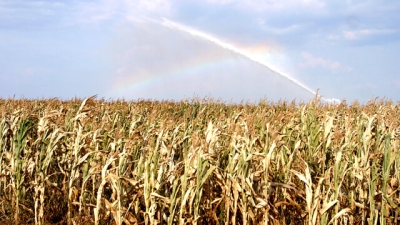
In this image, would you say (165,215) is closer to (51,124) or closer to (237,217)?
(237,217)

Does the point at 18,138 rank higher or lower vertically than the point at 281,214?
higher

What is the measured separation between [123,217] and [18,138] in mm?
2599

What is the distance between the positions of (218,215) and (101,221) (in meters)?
1.53

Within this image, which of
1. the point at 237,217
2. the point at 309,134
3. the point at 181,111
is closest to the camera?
the point at 237,217

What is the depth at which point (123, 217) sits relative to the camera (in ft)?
16.1

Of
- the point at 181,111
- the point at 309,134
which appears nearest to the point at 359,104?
the point at 181,111

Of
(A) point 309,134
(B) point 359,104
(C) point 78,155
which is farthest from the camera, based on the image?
(B) point 359,104

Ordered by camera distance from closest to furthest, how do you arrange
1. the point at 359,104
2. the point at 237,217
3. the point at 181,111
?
the point at 237,217 < the point at 181,111 < the point at 359,104

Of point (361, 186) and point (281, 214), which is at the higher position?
point (361, 186)

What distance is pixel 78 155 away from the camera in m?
6.38

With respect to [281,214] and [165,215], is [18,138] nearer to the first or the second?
[165,215]

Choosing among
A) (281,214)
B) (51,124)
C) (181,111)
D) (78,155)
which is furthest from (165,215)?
(181,111)

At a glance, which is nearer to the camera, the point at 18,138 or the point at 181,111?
the point at 18,138

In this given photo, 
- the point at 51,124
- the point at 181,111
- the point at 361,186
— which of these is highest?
the point at 181,111
